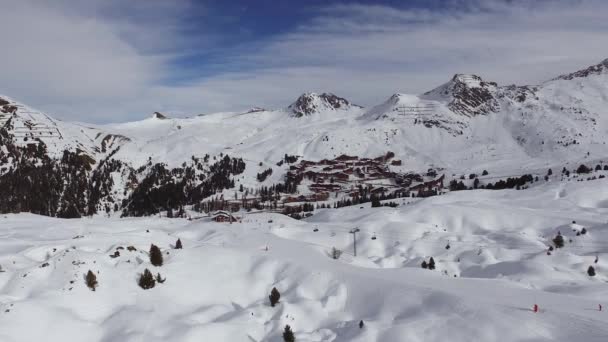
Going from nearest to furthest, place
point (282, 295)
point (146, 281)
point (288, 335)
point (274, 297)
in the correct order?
point (288, 335) < point (274, 297) < point (146, 281) < point (282, 295)

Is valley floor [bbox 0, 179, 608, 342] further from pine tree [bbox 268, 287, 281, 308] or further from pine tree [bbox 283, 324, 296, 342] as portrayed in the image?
pine tree [bbox 283, 324, 296, 342]

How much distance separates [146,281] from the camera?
3575 centimetres

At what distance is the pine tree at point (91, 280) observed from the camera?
112ft

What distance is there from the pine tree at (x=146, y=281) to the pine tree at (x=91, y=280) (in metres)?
3.63

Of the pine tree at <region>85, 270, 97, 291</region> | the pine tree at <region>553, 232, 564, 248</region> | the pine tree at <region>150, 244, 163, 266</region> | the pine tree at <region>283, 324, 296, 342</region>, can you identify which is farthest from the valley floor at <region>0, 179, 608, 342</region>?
the pine tree at <region>553, 232, 564, 248</region>

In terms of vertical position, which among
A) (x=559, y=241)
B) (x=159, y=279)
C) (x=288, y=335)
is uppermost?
(x=159, y=279)

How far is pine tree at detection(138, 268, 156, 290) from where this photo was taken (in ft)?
117

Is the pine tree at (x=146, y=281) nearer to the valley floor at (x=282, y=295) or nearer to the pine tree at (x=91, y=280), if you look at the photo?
the valley floor at (x=282, y=295)

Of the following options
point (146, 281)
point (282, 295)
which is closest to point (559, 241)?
point (282, 295)

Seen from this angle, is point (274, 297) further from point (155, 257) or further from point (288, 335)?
point (155, 257)

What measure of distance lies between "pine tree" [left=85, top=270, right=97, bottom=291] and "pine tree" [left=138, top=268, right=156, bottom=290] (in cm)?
363

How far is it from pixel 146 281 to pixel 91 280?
14.1 ft

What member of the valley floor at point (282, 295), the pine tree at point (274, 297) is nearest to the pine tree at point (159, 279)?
the valley floor at point (282, 295)

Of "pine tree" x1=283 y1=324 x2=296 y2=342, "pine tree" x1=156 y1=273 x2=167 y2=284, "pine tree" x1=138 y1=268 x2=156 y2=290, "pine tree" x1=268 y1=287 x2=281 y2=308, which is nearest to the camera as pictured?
"pine tree" x1=283 y1=324 x2=296 y2=342
